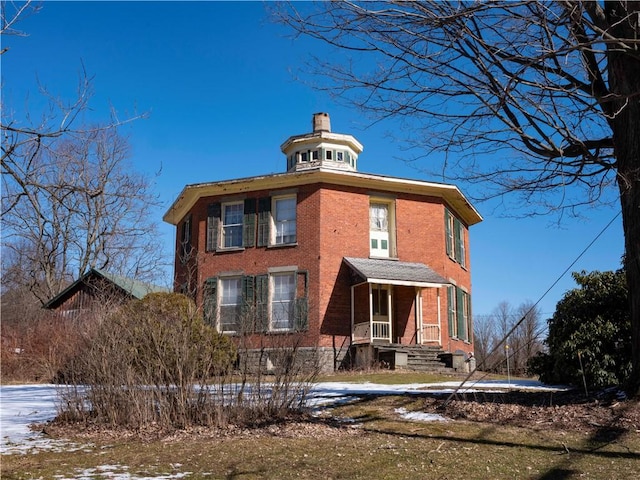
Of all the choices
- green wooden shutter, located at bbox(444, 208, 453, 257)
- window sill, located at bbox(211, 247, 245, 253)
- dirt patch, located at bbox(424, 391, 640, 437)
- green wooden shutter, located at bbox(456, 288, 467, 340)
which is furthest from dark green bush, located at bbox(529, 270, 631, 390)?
window sill, located at bbox(211, 247, 245, 253)

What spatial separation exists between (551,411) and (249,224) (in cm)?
1553

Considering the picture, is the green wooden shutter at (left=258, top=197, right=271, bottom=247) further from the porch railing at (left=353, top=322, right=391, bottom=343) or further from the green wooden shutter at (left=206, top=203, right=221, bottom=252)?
the porch railing at (left=353, top=322, right=391, bottom=343)

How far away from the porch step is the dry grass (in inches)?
454

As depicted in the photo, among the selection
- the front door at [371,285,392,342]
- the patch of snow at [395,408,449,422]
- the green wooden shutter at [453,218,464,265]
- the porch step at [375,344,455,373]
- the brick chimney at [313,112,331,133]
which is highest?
the brick chimney at [313,112,331,133]

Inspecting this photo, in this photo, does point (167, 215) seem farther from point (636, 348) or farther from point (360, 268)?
point (636, 348)

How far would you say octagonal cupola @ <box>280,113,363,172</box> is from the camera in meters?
26.4

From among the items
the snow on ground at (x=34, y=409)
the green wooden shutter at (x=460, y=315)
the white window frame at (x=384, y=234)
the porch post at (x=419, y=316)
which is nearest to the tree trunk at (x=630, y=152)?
the snow on ground at (x=34, y=409)

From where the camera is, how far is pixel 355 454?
6.50 metres

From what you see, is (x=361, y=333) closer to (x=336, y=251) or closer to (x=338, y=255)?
(x=338, y=255)

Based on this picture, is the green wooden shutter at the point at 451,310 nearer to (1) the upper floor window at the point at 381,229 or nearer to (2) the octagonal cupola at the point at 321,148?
(1) the upper floor window at the point at 381,229

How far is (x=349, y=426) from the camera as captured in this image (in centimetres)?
814

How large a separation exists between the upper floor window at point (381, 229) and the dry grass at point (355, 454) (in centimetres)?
1443

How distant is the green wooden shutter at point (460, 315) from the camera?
24.2 meters

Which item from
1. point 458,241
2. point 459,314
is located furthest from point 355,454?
point 458,241
